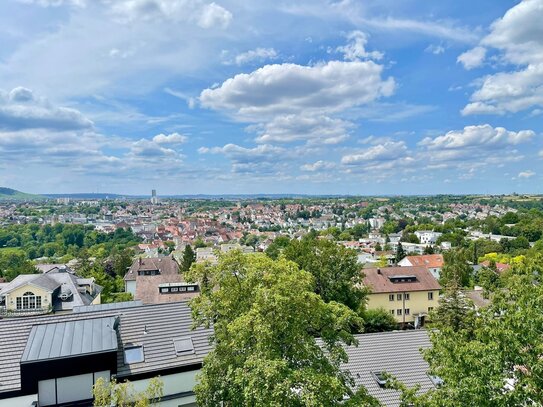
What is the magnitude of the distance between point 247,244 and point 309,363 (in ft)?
425

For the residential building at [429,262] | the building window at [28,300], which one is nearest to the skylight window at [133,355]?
the building window at [28,300]

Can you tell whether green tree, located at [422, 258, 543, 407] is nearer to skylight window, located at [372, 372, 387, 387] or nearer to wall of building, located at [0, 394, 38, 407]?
skylight window, located at [372, 372, 387, 387]

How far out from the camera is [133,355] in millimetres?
16016

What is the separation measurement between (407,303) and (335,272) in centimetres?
1311

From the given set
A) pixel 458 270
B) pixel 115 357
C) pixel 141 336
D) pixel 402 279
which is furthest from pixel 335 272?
pixel 458 270

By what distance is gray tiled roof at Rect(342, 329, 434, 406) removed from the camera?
57.6 ft

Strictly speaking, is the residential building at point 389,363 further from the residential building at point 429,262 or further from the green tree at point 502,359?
the residential building at point 429,262

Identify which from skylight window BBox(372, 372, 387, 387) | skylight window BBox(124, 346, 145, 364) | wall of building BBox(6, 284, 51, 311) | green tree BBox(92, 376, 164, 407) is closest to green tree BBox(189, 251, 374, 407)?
green tree BBox(92, 376, 164, 407)

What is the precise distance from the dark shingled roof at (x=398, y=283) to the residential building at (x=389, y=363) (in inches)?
849

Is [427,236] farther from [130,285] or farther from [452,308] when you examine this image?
[452,308]

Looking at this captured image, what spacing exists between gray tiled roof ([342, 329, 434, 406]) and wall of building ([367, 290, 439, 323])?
21491mm

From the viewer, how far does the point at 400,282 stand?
4362 cm

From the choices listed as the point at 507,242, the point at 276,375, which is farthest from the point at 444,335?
the point at 507,242

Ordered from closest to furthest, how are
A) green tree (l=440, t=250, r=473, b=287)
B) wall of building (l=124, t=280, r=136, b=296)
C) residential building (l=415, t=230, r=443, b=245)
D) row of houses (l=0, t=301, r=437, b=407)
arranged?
1. row of houses (l=0, t=301, r=437, b=407)
2. wall of building (l=124, t=280, r=136, b=296)
3. green tree (l=440, t=250, r=473, b=287)
4. residential building (l=415, t=230, r=443, b=245)
